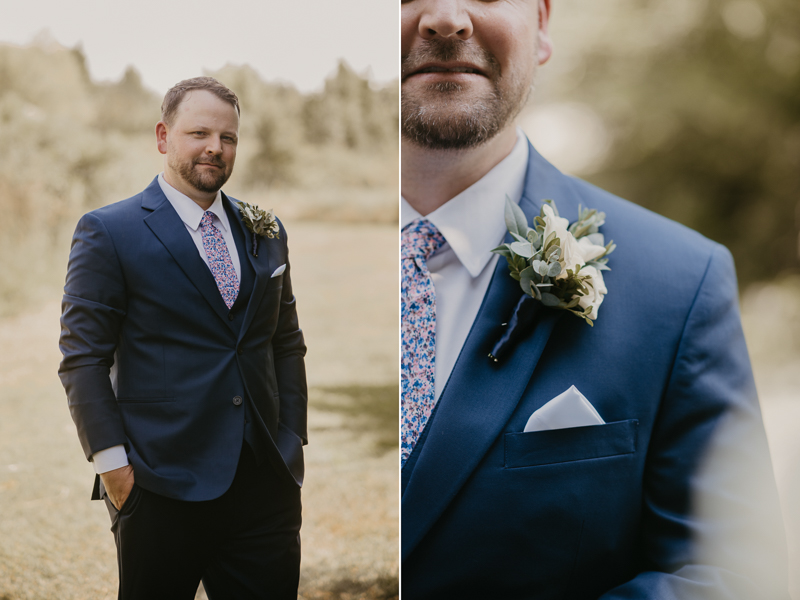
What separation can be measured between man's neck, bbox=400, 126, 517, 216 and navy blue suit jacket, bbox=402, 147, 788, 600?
34 cm

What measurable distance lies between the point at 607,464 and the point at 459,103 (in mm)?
1086

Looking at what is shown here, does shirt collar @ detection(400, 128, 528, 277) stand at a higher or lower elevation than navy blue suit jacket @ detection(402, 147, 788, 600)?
higher

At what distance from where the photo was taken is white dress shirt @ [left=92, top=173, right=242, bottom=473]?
4.56ft

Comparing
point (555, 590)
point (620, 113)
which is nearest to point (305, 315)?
point (555, 590)

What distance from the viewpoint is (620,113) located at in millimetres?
2432

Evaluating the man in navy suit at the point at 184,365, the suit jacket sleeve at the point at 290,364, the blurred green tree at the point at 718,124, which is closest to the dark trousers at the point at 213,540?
the man in navy suit at the point at 184,365

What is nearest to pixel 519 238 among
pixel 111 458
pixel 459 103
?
pixel 459 103

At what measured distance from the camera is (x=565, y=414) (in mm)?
1446

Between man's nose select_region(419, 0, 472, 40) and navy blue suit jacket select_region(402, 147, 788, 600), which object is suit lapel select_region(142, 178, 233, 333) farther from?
man's nose select_region(419, 0, 472, 40)

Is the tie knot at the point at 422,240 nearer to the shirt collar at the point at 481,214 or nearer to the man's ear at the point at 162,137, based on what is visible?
the shirt collar at the point at 481,214

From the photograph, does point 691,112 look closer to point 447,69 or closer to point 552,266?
point 447,69

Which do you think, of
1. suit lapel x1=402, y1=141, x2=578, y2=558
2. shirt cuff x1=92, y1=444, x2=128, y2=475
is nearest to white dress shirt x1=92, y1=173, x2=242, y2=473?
shirt cuff x1=92, y1=444, x2=128, y2=475

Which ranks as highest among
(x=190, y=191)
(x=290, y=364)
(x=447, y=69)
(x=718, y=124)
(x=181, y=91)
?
(x=718, y=124)

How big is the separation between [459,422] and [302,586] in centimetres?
71
